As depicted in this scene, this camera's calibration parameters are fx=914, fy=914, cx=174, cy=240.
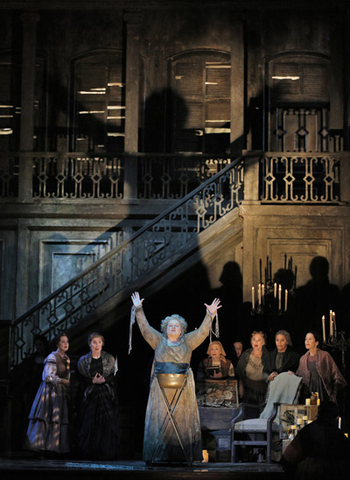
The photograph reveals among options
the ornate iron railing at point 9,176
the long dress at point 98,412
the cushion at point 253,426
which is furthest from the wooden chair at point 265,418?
the ornate iron railing at point 9,176

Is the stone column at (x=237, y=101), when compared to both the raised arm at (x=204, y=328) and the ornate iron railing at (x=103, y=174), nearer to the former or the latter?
the ornate iron railing at (x=103, y=174)

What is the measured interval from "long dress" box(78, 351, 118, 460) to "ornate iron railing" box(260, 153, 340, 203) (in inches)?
160

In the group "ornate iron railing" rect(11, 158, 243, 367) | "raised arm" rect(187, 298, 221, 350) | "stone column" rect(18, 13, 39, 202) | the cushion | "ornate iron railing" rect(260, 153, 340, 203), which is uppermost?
"stone column" rect(18, 13, 39, 202)

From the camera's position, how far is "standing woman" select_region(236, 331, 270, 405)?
10.2 meters

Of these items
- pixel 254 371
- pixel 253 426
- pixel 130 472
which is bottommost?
pixel 130 472

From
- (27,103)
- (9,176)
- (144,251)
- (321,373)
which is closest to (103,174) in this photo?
(9,176)

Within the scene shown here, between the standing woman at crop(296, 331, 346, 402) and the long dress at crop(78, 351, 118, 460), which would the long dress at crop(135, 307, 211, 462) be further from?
the standing woman at crop(296, 331, 346, 402)

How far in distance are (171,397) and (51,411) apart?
5.65 ft

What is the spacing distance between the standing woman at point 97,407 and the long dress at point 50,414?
0.24 meters

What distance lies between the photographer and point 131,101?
14562 mm

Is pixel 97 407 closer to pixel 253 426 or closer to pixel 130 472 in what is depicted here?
pixel 253 426

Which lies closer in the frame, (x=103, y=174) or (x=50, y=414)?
(x=50, y=414)

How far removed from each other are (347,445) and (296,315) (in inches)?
228

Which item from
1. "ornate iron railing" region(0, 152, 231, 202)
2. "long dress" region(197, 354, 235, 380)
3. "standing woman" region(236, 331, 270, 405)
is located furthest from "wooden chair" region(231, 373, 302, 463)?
"ornate iron railing" region(0, 152, 231, 202)
